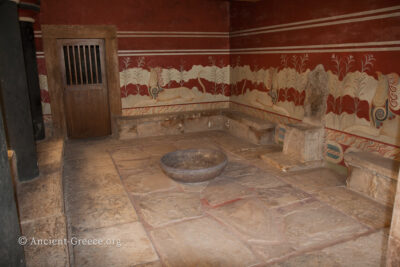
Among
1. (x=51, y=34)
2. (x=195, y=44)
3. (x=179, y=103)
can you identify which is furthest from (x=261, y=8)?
(x=51, y=34)

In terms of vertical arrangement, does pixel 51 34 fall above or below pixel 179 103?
above

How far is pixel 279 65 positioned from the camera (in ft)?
19.2

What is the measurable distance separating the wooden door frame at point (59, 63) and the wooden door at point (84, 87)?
0.13 meters

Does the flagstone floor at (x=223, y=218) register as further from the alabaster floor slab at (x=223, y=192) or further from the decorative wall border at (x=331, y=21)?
the decorative wall border at (x=331, y=21)

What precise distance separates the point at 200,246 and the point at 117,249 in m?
0.78

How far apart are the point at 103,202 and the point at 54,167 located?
3.14ft

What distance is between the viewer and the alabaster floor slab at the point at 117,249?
268 centimetres

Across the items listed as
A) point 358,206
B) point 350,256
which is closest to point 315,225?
point 350,256

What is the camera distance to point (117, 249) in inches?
112

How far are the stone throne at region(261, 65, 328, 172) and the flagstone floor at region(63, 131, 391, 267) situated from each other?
0.78 ft

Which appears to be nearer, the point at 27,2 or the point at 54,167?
the point at 54,167

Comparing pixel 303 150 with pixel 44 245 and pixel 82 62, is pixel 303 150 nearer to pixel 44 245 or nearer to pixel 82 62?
pixel 44 245

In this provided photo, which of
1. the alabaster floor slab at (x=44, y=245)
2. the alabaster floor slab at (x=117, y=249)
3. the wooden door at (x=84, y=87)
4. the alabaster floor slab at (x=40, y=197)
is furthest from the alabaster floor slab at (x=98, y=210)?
the wooden door at (x=84, y=87)

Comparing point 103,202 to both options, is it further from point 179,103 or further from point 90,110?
point 179,103
